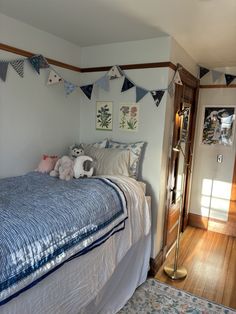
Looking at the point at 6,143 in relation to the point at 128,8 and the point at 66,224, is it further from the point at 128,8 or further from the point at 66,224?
the point at 128,8

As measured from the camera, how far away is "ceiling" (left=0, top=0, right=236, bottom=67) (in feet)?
5.29

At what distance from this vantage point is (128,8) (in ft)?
5.45

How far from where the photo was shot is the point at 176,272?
243 cm

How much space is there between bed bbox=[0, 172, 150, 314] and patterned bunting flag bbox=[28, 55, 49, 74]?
3.09 ft

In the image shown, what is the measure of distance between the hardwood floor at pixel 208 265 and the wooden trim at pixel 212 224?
7 centimetres

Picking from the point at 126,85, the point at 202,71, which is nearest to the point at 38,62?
the point at 126,85

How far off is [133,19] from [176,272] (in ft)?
7.61

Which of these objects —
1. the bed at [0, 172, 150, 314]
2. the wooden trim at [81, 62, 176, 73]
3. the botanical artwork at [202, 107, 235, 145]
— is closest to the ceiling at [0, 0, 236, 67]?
the wooden trim at [81, 62, 176, 73]

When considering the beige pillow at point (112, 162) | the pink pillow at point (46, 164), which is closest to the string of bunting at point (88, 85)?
the beige pillow at point (112, 162)

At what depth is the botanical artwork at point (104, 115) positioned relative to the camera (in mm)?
2543

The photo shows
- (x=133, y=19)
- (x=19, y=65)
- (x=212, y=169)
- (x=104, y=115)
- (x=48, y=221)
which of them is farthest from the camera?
(x=212, y=169)

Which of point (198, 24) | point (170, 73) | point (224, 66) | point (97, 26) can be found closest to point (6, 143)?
point (97, 26)

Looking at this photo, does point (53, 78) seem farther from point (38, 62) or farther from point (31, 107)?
point (31, 107)

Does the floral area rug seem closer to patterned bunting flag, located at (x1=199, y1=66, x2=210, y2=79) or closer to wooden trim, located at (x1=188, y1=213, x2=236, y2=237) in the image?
wooden trim, located at (x1=188, y1=213, x2=236, y2=237)
